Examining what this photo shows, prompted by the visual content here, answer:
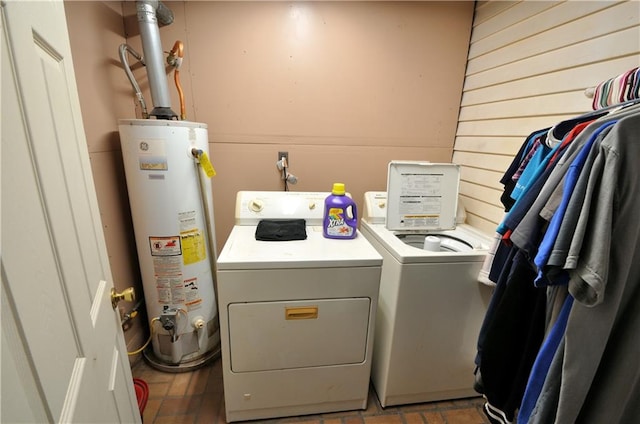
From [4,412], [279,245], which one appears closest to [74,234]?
[4,412]

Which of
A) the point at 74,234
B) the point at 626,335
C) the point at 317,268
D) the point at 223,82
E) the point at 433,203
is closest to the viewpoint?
the point at 74,234

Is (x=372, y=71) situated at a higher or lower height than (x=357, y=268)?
higher

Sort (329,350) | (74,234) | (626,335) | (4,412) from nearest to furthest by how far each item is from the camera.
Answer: (4,412) → (74,234) → (626,335) → (329,350)

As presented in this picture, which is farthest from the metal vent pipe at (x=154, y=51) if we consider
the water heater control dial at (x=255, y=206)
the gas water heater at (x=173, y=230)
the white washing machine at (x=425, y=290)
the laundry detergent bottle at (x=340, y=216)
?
the white washing machine at (x=425, y=290)

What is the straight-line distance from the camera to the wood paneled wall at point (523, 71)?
46.1 inches

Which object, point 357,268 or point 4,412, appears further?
point 357,268

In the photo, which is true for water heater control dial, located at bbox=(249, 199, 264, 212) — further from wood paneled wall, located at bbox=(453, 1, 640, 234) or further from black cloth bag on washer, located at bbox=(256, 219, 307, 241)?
wood paneled wall, located at bbox=(453, 1, 640, 234)

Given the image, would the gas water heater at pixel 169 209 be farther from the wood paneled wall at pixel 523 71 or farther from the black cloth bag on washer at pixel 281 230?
Result: the wood paneled wall at pixel 523 71

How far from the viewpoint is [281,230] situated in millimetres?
1539

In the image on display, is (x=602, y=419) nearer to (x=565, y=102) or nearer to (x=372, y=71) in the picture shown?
(x=565, y=102)

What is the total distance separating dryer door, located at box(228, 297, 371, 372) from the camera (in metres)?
1.27

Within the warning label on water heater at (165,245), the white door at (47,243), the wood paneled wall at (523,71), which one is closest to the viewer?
the white door at (47,243)

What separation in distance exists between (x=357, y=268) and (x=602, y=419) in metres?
0.88

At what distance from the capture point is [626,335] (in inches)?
32.1
